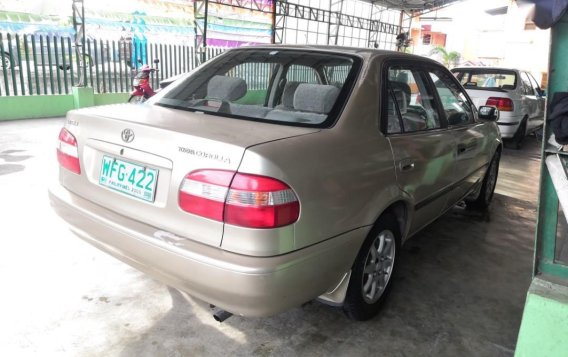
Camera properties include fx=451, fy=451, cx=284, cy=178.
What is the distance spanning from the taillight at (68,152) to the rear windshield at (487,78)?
7404mm

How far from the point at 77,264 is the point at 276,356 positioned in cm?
158

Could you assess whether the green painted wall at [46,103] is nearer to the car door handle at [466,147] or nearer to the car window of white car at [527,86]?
the car door handle at [466,147]

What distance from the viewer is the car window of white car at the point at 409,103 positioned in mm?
2574

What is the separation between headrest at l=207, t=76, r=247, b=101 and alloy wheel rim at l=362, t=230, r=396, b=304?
1.18m

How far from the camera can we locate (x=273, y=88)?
305cm

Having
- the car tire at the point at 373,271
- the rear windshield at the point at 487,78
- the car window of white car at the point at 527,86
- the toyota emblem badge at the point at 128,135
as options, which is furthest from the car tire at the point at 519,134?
the toyota emblem badge at the point at 128,135

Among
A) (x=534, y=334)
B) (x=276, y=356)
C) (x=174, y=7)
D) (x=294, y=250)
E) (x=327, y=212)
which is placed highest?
(x=174, y=7)

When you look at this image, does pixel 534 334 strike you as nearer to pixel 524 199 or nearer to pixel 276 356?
pixel 276 356

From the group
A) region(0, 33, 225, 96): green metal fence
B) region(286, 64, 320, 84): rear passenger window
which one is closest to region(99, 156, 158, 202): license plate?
region(286, 64, 320, 84): rear passenger window

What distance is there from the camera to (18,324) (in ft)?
7.63

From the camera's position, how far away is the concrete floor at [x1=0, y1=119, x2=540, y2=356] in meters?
2.26

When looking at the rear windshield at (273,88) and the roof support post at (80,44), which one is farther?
the roof support post at (80,44)

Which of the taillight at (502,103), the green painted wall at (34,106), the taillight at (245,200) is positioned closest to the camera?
the taillight at (245,200)

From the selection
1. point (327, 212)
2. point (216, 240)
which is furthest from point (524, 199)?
point (216, 240)
